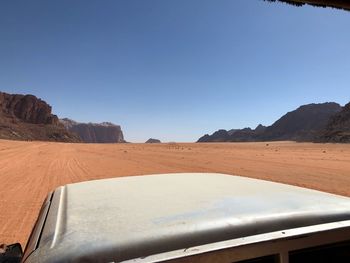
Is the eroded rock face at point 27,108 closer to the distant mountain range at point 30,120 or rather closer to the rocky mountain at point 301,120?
the distant mountain range at point 30,120

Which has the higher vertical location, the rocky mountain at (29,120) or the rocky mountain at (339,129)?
the rocky mountain at (29,120)

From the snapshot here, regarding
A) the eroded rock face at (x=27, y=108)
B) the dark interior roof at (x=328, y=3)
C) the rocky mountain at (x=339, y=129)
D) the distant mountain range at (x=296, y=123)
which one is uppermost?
the eroded rock face at (x=27, y=108)

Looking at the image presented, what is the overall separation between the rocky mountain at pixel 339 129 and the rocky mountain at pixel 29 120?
82593 mm

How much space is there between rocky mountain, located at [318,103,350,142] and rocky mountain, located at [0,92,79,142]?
82593 millimetres

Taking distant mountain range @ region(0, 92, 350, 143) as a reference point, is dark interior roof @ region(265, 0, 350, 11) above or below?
below

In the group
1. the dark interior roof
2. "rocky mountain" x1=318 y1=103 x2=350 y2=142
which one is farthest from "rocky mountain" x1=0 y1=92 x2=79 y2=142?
the dark interior roof

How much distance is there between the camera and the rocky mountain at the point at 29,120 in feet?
457

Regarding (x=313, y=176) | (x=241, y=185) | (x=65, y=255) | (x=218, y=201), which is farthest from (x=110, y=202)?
(x=313, y=176)

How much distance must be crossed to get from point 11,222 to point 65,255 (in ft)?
25.6

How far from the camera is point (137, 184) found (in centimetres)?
327

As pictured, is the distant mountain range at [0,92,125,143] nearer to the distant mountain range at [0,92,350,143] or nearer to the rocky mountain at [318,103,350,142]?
the distant mountain range at [0,92,350,143]

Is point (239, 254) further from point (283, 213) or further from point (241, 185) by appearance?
point (241, 185)

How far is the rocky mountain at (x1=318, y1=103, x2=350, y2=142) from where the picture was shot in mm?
77188

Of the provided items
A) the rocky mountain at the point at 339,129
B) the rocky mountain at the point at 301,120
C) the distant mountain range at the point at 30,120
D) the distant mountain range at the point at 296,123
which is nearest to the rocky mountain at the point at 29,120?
the distant mountain range at the point at 30,120
